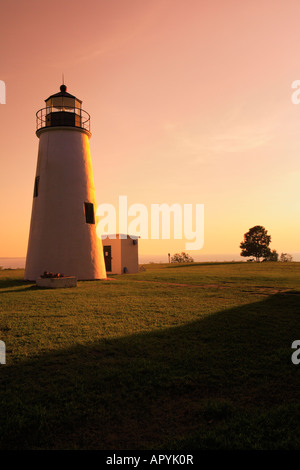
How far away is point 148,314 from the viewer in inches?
408

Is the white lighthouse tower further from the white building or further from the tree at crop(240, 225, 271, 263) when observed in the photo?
the tree at crop(240, 225, 271, 263)

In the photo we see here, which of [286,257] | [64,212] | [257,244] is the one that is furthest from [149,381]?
[286,257]

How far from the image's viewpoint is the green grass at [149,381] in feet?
12.2

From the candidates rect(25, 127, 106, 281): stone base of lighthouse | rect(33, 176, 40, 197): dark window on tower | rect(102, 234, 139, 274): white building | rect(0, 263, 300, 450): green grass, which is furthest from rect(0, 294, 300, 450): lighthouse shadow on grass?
rect(102, 234, 139, 274): white building

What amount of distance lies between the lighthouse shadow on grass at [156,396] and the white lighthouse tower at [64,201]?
592 inches

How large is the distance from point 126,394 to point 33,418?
4.44ft

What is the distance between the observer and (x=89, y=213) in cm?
2283

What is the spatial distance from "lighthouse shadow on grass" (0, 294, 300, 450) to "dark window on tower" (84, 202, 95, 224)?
52.7 ft

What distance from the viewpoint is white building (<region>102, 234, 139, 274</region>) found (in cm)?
3158

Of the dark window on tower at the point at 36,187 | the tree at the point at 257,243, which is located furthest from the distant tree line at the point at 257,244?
the dark window on tower at the point at 36,187

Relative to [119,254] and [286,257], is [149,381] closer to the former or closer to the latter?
[119,254]

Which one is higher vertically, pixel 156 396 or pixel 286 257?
pixel 156 396

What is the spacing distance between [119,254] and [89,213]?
9.49 metres
